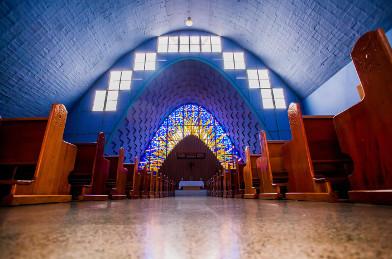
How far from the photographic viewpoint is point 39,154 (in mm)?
2053

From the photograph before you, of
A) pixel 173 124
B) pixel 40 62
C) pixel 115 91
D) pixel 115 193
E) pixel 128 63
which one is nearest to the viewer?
pixel 115 193

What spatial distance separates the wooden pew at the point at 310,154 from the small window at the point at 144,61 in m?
7.35

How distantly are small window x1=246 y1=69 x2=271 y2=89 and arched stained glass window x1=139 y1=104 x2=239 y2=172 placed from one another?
4.08 metres

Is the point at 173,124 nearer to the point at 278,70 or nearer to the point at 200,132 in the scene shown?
the point at 200,132

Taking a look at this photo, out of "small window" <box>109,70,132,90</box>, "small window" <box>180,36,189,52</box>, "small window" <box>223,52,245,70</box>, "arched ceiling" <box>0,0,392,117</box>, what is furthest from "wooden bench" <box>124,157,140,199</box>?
"small window" <box>180,36,189,52</box>

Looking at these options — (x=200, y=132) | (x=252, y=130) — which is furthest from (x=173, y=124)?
(x=252, y=130)

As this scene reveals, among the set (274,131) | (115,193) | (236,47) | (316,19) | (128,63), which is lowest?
(115,193)

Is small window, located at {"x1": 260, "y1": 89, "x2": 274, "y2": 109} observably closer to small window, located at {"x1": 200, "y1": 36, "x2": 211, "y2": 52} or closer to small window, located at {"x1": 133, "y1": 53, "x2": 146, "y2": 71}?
small window, located at {"x1": 200, "y1": 36, "x2": 211, "y2": 52}

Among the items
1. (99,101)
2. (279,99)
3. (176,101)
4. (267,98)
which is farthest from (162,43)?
(279,99)

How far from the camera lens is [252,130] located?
8227 millimetres

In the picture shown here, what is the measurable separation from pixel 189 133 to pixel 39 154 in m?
10.5

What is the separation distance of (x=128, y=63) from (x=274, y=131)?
6.63 metres

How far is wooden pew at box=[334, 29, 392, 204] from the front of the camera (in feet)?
4.12

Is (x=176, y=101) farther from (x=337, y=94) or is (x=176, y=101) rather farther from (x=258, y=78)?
(x=337, y=94)
